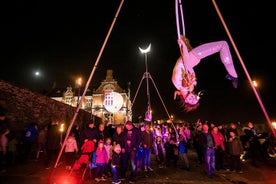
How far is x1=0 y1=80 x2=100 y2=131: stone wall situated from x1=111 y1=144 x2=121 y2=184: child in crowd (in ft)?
22.6

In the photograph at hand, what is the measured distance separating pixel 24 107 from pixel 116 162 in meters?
7.83

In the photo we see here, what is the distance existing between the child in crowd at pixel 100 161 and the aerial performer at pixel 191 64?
178 inches

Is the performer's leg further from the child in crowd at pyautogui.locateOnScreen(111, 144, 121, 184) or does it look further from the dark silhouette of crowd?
the child in crowd at pyautogui.locateOnScreen(111, 144, 121, 184)

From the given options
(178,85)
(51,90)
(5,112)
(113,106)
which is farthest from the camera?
(51,90)

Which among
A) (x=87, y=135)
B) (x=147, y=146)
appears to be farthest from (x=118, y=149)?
(x=147, y=146)

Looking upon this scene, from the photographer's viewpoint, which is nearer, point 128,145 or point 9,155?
point 128,145

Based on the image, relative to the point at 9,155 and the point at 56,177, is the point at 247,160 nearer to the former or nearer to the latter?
the point at 56,177

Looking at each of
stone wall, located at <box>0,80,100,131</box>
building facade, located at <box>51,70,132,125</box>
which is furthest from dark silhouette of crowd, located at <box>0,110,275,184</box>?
building facade, located at <box>51,70,132,125</box>

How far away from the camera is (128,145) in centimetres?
772

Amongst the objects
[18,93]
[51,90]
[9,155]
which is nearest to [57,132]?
[9,155]

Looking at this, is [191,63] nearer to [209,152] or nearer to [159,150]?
[209,152]

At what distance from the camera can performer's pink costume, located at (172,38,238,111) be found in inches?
327

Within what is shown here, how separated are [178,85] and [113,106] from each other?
6514 millimetres

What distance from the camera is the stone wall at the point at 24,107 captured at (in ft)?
33.7
